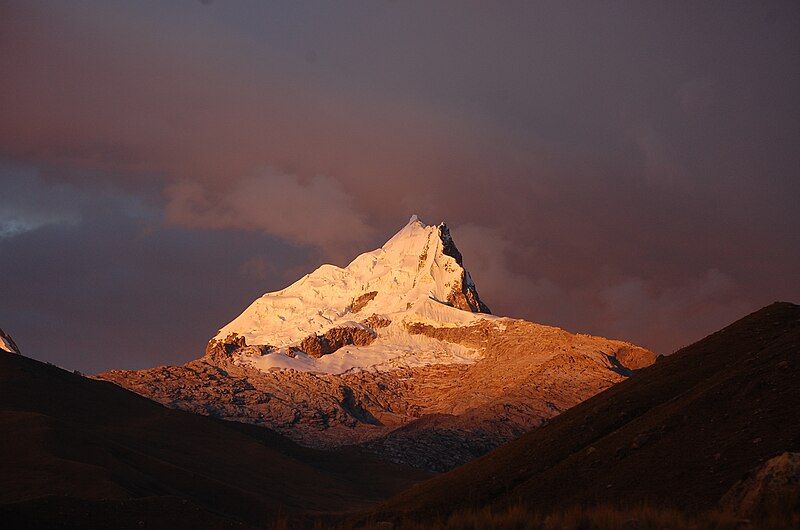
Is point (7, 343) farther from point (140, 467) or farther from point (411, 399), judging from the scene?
point (140, 467)

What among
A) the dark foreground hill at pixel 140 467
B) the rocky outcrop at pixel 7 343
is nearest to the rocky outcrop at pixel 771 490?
the dark foreground hill at pixel 140 467

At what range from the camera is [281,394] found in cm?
18438

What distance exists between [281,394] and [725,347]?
145247 mm

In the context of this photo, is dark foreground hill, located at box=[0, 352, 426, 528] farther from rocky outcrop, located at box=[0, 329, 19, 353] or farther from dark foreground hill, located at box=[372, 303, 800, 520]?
rocky outcrop, located at box=[0, 329, 19, 353]

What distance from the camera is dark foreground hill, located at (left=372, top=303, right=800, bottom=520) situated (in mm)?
30875

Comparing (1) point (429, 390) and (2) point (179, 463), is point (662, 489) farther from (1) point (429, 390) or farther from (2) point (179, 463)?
(1) point (429, 390)

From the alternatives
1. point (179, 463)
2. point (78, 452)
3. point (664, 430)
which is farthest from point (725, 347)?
point (179, 463)

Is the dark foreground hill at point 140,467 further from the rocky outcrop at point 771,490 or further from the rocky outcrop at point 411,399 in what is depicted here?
the rocky outcrop at point 771,490

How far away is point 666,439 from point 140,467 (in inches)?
1959

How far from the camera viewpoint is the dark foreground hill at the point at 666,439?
30.9 meters

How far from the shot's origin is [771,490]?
2092 cm

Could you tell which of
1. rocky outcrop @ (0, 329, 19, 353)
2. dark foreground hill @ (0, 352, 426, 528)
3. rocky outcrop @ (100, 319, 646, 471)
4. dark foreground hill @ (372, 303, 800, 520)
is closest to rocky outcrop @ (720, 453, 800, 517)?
dark foreground hill @ (372, 303, 800, 520)

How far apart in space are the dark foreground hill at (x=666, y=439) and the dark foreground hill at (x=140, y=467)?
1290cm

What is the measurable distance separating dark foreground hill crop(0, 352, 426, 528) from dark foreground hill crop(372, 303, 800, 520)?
42.3 feet
